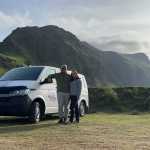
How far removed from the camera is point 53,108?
19.8m

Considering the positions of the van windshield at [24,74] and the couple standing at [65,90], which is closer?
the couple standing at [65,90]

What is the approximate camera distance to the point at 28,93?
18.2m

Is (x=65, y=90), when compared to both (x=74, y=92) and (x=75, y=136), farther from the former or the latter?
(x=75, y=136)

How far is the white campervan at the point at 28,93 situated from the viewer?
1817 cm

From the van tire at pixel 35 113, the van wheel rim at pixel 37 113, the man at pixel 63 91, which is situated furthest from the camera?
the van wheel rim at pixel 37 113

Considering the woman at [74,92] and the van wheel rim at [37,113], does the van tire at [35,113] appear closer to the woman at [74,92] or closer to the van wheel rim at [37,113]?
the van wheel rim at [37,113]

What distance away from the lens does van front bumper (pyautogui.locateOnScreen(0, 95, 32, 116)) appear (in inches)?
714

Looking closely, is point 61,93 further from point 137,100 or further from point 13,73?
point 137,100

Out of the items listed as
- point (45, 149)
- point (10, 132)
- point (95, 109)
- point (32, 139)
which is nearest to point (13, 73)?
point (10, 132)

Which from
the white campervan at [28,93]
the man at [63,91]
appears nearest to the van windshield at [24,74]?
the white campervan at [28,93]

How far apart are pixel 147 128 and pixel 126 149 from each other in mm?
4853

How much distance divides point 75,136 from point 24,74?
5.51 meters

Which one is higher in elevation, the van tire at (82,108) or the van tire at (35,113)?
the van tire at (82,108)

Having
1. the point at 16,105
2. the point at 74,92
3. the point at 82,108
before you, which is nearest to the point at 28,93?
the point at 16,105
